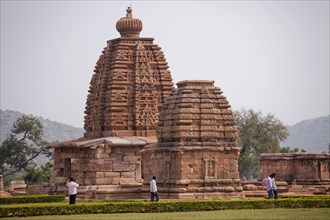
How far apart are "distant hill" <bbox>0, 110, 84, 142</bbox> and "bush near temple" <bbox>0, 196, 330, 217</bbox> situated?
13258 cm

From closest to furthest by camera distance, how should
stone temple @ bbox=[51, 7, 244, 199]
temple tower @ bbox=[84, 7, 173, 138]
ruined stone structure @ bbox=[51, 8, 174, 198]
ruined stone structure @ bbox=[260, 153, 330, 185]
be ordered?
stone temple @ bbox=[51, 7, 244, 199] < ruined stone structure @ bbox=[51, 8, 174, 198] < temple tower @ bbox=[84, 7, 173, 138] < ruined stone structure @ bbox=[260, 153, 330, 185]

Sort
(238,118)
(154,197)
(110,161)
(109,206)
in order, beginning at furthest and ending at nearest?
(238,118)
(110,161)
(154,197)
(109,206)

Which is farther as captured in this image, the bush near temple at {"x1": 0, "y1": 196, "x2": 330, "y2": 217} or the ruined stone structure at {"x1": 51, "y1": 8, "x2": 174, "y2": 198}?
the ruined stone structure at {"x1": 51, "y1": 8, "x2": 174, "y2": 198}

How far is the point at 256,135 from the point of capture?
68.2 m

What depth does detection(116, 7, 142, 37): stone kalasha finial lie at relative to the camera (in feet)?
149

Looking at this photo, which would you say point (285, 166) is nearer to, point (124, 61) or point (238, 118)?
point (124, 61)

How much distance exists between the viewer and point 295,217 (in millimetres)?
25500

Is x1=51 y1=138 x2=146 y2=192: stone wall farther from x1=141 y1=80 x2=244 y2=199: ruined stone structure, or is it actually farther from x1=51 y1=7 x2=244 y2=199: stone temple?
x1=141 y1=80 x2=244 y2=199: ruined stone structure

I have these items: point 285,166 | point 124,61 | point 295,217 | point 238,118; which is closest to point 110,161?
point 124,61

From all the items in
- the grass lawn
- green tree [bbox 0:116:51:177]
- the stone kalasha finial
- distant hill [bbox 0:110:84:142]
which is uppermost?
distant hill [bbox 0:110:84:142]

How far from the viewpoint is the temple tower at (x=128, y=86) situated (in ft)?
141

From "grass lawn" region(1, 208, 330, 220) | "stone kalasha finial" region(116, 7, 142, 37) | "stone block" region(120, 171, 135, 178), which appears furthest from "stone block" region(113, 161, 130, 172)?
"grass lawn" region(1, 208, 330, 220)

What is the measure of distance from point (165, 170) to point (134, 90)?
8.67m

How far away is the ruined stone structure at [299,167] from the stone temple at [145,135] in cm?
705
